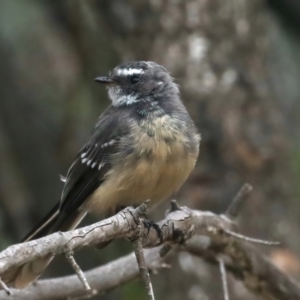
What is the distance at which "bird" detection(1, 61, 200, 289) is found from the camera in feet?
13.8

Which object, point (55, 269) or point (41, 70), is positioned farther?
point (41, 70)

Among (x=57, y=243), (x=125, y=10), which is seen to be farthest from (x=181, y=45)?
(x=57, y=243)

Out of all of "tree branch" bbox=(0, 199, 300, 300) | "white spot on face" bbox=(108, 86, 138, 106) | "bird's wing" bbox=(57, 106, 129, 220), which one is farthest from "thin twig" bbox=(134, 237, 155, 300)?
"white spot on face" bbox=(108, 86, 138, 106)

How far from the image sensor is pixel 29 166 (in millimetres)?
7000

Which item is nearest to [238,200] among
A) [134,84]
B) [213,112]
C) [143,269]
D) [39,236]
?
[134,84]

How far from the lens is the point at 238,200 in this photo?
442cm

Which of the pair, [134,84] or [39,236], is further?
[134,84]

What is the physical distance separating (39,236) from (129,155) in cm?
80

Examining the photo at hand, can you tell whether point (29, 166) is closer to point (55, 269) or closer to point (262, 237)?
point (55, 269)

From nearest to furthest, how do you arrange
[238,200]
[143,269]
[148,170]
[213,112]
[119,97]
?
[143,269] < [148,170] < [238,200] < [119,97] < [213,112]

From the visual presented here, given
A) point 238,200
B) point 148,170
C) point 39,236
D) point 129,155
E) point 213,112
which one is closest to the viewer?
point 148,170

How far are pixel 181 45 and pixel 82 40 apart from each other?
1.39 meters

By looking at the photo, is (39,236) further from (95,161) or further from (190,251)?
(190,251)

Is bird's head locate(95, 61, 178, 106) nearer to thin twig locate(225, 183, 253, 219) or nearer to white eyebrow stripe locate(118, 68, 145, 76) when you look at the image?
white eyebrow stripe locate(118, 68, 145, 76)
